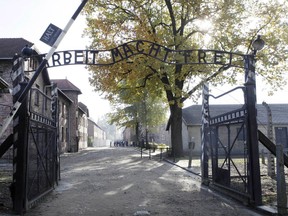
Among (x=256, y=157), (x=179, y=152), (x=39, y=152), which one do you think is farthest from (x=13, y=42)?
(x=256, y=157)

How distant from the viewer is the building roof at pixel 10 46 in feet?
82.6

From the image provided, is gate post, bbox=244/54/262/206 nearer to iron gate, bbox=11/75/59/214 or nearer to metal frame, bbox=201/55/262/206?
metal frame, bbox=201/55/262/206

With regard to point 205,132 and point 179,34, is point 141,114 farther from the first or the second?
point 205,132

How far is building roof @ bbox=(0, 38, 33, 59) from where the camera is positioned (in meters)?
25.2

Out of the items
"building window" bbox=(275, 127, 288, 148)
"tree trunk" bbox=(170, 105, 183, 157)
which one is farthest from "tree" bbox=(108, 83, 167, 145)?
"tree trunk" bbox=(170, 105, 183, 157)

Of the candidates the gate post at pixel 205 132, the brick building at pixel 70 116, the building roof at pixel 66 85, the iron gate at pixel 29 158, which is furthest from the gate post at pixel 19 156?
the building roof at pixel 66 85

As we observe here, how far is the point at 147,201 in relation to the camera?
28.0ft

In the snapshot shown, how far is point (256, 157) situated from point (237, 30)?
665 inches

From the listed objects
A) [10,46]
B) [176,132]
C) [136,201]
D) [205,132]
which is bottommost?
[136,201]

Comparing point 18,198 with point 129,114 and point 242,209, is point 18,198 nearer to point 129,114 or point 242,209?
point 242,209

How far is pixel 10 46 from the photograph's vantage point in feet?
88.4

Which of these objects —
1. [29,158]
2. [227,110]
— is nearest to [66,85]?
[227,110]

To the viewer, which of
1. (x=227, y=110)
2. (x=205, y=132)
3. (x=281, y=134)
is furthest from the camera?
(x=227, y=110)

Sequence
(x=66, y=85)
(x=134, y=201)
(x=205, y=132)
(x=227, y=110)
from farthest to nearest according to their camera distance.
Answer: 1. (x=66, y=85)
2. (x=227, y=110)
3. (x=205, y=132)
4. (x=134, y=201)
